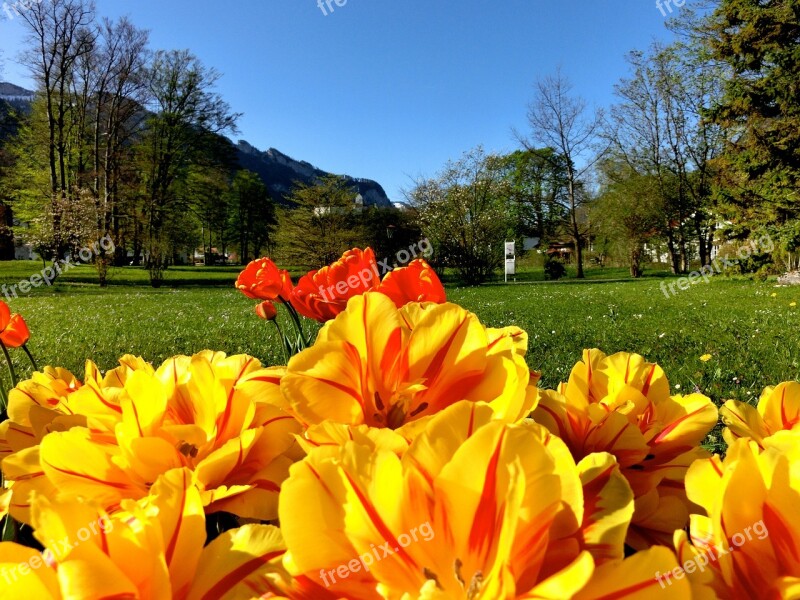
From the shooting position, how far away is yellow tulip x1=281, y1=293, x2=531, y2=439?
48 cm

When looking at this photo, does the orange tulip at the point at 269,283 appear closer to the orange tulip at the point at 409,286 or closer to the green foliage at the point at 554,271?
the orange tulip at the point at 409,286

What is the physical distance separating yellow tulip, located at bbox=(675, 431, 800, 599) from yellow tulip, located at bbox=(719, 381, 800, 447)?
0.78 ft

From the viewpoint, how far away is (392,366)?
52cm

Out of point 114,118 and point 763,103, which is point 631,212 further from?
point 114,118

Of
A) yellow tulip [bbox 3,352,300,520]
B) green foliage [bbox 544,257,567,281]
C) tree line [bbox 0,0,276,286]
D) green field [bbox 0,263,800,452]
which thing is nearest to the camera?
yellow tulip [bbox 3,352,300,520]

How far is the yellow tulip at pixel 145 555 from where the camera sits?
31 cm

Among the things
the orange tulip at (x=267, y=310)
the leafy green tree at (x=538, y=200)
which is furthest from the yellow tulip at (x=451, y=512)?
the leafy green tree at (x=538, y=200)

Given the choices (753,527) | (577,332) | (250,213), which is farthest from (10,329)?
(250,213)

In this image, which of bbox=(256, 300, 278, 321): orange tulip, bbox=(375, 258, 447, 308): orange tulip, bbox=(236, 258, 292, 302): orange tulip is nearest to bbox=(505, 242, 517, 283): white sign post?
bbox=(256, 300, 278, 321): orange tulip

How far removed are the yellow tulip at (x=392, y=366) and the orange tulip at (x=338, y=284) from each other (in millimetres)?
568

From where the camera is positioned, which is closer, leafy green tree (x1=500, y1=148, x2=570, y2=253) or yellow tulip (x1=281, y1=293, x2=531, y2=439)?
yellow tulip (x1=281, y1=293, x2=531, y2=439)

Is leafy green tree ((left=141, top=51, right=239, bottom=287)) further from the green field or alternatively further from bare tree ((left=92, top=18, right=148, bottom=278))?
the green field

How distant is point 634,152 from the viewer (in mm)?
28859

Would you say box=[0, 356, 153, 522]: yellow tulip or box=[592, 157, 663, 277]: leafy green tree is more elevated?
box=[592, 157, 663, 277]: leafy green tree
